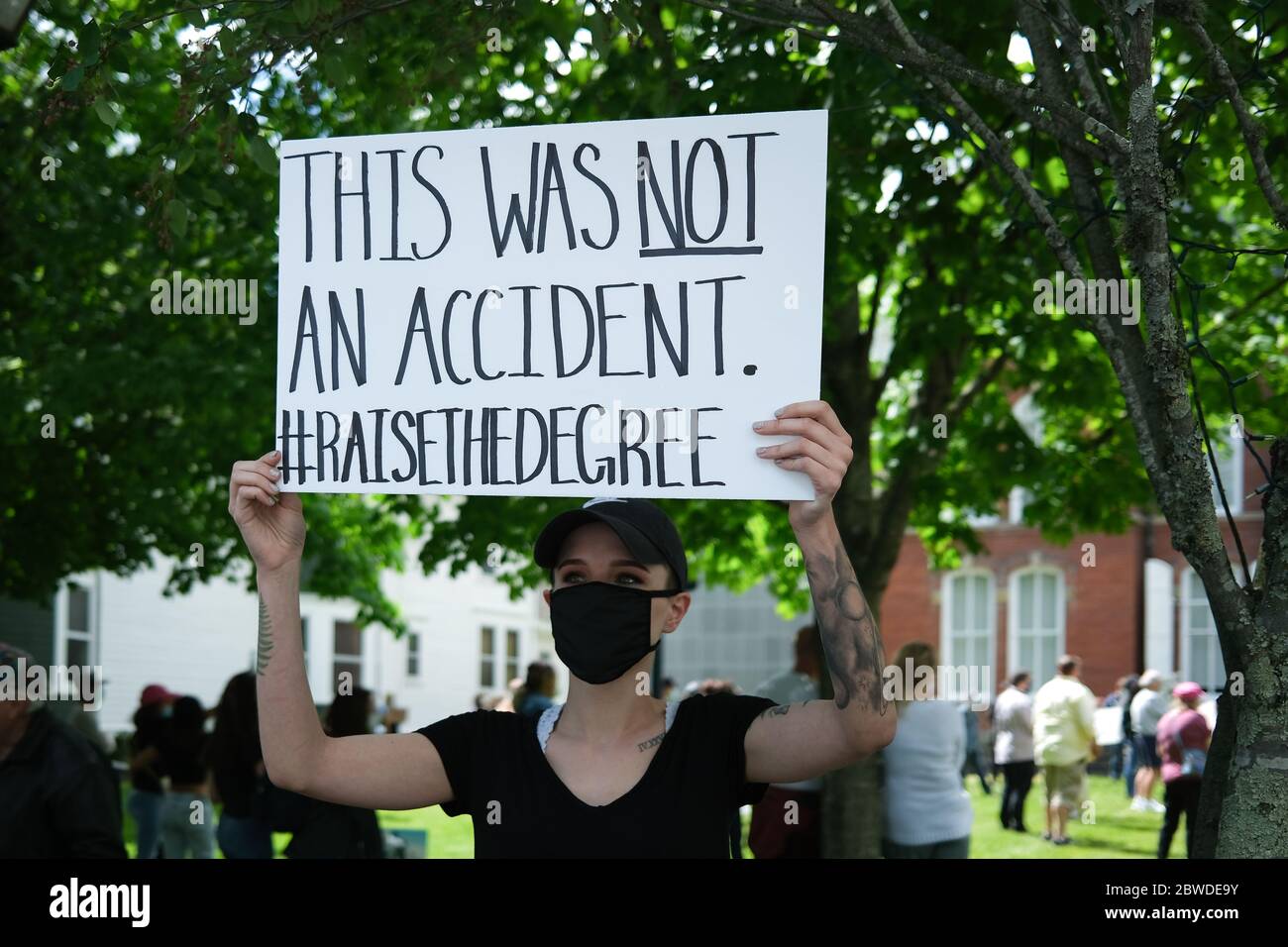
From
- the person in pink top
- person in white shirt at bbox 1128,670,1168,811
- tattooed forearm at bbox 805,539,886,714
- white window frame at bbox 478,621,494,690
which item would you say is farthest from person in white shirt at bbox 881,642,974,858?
white window frame at bbox 478,621,494,690

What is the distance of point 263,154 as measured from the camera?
153 inches

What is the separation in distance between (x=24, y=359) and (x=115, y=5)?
2.80 metres

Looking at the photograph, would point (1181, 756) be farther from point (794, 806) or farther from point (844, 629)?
point (844, 629)

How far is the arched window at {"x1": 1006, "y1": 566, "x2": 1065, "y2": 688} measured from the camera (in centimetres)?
3697

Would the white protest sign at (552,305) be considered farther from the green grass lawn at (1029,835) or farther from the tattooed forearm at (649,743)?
the green grass lawn at (1029,835)

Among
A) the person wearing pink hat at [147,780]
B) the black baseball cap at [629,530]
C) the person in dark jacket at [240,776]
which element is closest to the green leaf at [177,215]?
the black baseball cap at [629,530]

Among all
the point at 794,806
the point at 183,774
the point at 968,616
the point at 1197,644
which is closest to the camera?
the point at 794,806

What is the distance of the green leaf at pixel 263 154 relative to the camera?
12.8ft

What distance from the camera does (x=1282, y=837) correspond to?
9.58 feet

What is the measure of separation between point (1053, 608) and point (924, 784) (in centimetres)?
3098

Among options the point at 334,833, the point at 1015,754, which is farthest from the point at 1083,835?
the point at 334,833

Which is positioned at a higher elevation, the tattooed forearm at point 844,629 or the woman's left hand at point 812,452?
the woman's left hand at point 812,452

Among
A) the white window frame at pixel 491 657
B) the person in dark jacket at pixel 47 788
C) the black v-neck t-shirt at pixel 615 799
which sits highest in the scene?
the black v-neck t-shirt at pixel 615 799

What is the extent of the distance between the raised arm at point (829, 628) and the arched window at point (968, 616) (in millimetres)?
35854
